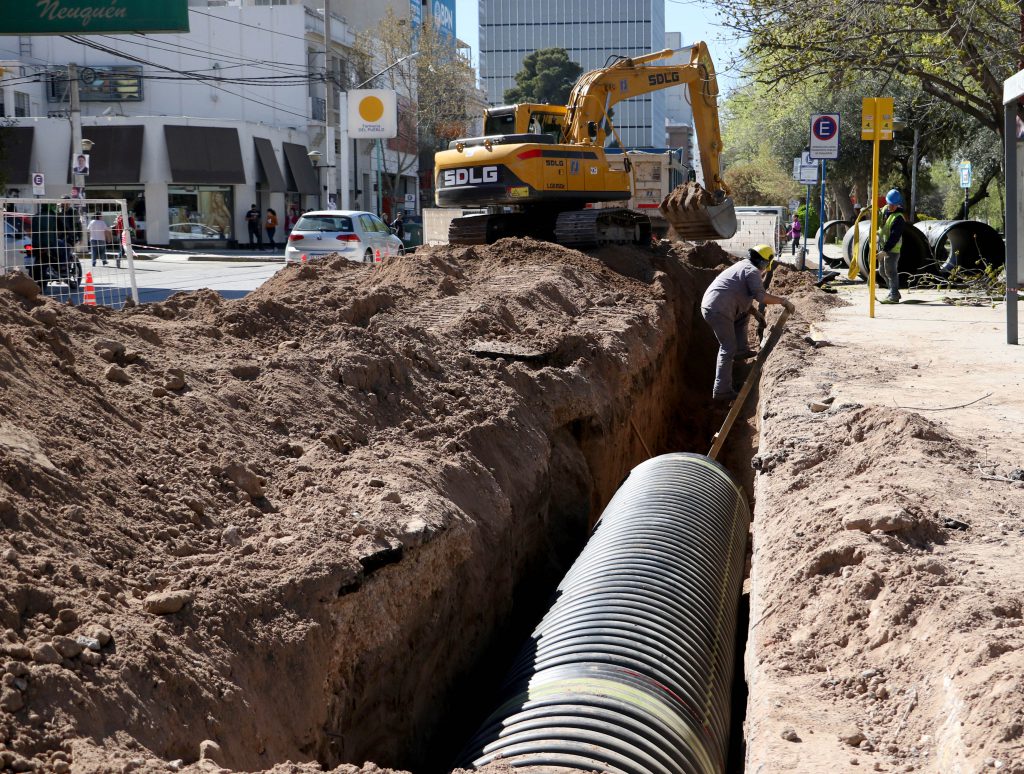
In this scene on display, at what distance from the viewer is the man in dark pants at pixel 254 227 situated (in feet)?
131

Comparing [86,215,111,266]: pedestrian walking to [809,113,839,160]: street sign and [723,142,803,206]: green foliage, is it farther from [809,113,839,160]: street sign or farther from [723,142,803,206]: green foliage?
[723,142,803,206]: green foliage

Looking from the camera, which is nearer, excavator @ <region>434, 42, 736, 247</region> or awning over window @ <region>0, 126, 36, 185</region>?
excavator @ <region>434, 42, 736, 247</region>

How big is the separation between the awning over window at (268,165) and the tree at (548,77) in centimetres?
3840

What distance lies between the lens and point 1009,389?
8.50m

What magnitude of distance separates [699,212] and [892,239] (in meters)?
2.82

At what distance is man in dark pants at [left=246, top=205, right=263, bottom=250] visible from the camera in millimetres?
39906

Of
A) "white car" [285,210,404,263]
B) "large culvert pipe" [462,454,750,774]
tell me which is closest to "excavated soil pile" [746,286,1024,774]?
"large culvert pipe" [462,454,750,774]

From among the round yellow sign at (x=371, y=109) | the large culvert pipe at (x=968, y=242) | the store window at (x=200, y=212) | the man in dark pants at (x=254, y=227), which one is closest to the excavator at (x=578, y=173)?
the large culvert pipe at (x=968, y=242)

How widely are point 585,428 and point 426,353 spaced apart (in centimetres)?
170

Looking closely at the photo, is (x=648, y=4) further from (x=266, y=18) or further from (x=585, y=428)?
(x=585, y=428)

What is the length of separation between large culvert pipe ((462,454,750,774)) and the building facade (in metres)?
108

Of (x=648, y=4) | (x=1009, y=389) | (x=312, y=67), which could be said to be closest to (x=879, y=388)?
(x=1009, y=389)

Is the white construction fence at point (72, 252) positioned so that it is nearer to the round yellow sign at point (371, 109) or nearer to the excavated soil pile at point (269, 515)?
the excavated soil pile at point (269, 515)

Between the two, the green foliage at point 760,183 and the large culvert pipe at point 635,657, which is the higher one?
the green foliage at point 760,183
